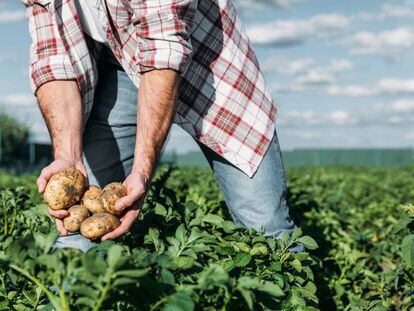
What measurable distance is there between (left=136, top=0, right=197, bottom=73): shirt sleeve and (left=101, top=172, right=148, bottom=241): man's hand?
49cm

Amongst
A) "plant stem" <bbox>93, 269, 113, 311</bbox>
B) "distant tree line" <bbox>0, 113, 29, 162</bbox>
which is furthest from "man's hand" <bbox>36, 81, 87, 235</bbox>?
"distant tree line" <bbox>0, 113, 29, 162</bbox>

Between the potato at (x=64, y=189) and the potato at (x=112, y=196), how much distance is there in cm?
11

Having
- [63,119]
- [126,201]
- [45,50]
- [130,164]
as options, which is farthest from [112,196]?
[130,164]

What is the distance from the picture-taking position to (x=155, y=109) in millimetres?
2609

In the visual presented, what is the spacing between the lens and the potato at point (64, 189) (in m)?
2.29

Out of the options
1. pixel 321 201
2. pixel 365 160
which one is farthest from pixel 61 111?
pixel 365 160

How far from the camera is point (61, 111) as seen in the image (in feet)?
9.29

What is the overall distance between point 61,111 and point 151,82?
447mm

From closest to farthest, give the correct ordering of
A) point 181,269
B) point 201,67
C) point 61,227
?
point 181,269
point 61,227
point 201,67

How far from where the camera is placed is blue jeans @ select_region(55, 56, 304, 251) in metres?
A: 3.18

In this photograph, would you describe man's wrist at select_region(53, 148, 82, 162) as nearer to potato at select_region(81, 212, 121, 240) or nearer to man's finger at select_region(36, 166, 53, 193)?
man's finger at select_region(36, 166, 53, 193)

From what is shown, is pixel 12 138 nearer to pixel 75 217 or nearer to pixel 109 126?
pixel 109 126

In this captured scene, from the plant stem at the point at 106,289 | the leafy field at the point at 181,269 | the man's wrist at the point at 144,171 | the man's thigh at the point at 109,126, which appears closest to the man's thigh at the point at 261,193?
the leafy field at the point at 181,269

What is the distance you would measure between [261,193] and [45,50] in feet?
3.87
